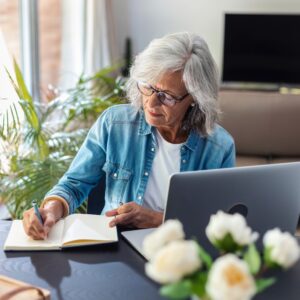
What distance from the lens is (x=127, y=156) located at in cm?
166

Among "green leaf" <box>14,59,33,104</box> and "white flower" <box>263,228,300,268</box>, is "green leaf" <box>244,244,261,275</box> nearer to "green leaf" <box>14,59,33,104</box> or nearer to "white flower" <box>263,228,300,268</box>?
"white flower" <box>263,228,300,268</box>

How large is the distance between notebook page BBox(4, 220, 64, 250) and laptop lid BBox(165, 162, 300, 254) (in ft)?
1.04

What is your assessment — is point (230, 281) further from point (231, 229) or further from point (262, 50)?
point (262, 50)

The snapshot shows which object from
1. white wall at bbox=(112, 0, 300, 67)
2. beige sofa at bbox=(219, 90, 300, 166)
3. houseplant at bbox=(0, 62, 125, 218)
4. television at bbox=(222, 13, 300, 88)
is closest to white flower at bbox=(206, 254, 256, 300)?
houseplant at bbox=(0, 62, 125, 218)

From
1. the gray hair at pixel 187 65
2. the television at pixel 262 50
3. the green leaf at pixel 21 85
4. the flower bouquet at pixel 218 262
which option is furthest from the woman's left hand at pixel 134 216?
the television at pixel 262 50

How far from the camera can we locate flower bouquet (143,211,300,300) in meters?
0.57

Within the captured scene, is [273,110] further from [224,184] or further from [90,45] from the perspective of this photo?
[224,184]

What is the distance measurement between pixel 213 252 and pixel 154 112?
49 cm

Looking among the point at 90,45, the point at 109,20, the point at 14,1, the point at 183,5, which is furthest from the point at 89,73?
the point at 183,5

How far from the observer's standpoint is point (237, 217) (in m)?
0.67

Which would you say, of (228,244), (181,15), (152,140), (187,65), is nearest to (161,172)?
(152,140)

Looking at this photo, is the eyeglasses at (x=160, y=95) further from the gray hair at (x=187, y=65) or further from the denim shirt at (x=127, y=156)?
the denim shirt at (x=127, y=156)

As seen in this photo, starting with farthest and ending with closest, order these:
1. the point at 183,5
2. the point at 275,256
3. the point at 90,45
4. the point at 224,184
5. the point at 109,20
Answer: the point at 183,5 < the point at 109,20 < the point at 90,45 < the point at 224,184 < the point at 275,256

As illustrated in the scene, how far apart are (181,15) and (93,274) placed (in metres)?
4.05
